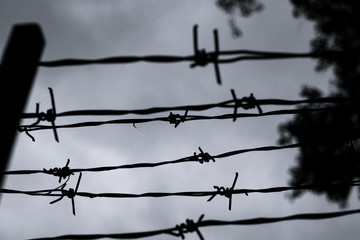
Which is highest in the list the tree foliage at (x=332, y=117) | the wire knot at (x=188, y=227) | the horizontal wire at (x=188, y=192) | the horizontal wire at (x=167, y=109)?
the tree foliage at (x=332, y=117)

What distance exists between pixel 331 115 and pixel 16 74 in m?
4.31

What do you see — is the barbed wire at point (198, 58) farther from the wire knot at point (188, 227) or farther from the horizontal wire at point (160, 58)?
the wire knot at point (188, 227)

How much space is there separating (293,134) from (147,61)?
391 centimetres

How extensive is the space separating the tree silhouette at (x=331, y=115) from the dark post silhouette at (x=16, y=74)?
314 centimetres

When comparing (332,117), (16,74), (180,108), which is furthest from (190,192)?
(332,117)

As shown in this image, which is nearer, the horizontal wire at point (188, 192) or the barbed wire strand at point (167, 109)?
the barbed wire strand at point (167, 109)

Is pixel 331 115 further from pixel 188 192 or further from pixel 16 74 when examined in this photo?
pixel 16 74

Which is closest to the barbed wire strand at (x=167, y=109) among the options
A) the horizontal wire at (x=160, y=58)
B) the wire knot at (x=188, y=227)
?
the horizontal wire at (x=160, y=58)

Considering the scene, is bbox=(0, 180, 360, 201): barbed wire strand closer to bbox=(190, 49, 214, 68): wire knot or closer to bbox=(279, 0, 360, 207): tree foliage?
bbox=(190, 49, 214, 68): wire knot

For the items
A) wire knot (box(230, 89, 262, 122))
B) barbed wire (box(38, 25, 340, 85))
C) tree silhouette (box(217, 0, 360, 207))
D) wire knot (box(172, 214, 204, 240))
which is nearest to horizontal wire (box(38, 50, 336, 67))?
barbed wire (box(38, 25, 340, 85))

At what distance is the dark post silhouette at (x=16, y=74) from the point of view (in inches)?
40.8

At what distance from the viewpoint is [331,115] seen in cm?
440

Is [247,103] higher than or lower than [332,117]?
lower

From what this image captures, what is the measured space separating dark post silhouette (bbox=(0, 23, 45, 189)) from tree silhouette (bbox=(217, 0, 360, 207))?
10.3 feet
